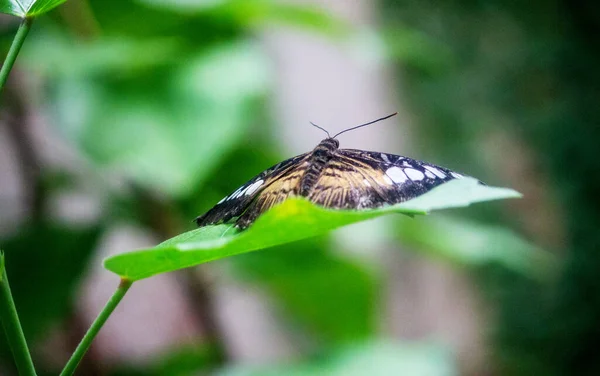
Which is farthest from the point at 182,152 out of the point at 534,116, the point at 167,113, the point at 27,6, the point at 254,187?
the point at 534,116

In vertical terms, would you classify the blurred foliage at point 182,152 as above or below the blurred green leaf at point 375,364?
above

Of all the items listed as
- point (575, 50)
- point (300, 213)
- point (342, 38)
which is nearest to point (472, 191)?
point (300, 213)

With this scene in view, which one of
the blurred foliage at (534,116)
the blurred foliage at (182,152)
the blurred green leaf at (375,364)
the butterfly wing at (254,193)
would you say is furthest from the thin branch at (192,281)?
the blurred foliage at (534,116)

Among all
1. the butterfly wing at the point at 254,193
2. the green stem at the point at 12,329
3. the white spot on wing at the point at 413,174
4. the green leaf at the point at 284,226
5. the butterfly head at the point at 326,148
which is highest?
the butterfly head at the point at 326,148

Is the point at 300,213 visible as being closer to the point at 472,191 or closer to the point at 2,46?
the point at 472,191

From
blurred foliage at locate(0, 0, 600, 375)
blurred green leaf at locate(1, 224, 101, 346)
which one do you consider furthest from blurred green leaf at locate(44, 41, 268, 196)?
blurred green leaf at locate(1, 224, 101, 346)

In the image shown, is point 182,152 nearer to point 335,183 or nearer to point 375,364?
point 335,183

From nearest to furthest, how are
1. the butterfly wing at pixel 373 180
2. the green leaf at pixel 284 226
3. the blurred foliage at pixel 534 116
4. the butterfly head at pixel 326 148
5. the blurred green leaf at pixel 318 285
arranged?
1. the green leaf at pixel 284 226
2. the butterfly wing at pixel 373 180
3. the butterfly head at pixel 326 148
4. the blurred green leaf at pixel 318 285
5. the blurred foliage at pixel 534 116

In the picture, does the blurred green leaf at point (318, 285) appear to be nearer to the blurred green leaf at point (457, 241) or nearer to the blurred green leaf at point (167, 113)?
the blurred green leaf at point (457, 241)
